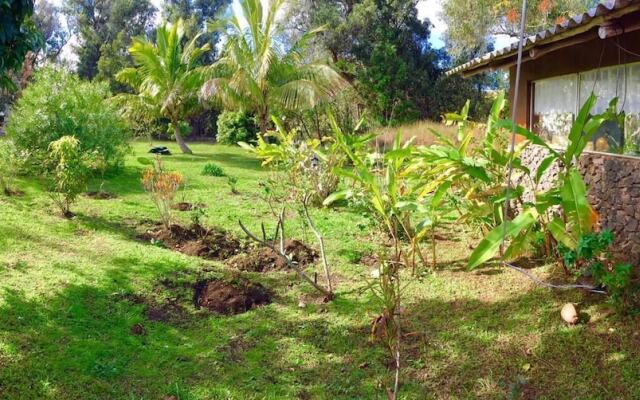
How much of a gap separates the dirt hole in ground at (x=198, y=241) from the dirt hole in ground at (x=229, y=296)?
3.43ft

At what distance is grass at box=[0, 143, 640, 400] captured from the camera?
358 centimetres

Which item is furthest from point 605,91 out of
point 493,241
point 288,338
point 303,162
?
point 303,162

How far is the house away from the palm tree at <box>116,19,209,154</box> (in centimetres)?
1238

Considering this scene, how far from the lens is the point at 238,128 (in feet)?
74.1

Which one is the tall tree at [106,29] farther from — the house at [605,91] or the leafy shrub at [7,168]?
the house at [605,91]

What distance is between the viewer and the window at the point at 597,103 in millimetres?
5238

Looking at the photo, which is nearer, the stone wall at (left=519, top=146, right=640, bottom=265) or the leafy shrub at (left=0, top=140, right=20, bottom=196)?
the stone wall at (left=519, top=146, right=640, bottom=265)

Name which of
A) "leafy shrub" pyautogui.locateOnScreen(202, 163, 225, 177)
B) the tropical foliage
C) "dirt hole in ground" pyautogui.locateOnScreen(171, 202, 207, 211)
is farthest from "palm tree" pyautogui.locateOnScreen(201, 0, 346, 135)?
the tropical foliage

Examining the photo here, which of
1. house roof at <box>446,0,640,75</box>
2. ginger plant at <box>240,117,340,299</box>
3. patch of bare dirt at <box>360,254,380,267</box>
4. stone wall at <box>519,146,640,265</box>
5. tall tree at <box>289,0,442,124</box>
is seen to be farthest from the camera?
tall tree at <box>289,0,442,124</box>

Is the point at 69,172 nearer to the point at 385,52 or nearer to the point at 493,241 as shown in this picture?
the point at 493,241

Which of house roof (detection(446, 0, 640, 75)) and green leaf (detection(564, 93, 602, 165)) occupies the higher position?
house roof (detection(446, 0, 640, 75))

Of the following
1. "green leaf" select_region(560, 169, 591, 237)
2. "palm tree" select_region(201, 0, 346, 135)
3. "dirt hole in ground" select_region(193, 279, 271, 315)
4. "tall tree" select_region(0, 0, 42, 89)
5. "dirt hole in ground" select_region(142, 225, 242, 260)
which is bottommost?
"dirt hole in ground" select_region(193, 279, 271, 315)

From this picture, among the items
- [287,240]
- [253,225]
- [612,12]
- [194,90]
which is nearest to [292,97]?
[194,90]

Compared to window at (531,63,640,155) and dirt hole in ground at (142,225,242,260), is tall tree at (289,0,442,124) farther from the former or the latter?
dirt hole in ground at (142,225,242,260)
